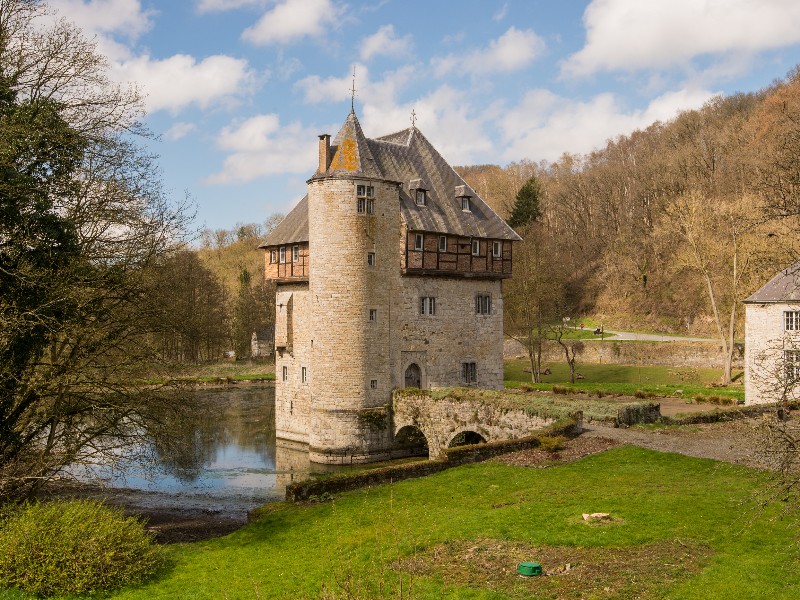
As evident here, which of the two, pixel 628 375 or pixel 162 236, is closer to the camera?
pixel 162 236

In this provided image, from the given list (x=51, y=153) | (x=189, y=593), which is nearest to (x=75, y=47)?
(x=51, y=153)

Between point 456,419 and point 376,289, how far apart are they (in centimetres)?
600

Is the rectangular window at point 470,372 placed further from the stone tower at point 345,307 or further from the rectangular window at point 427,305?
the stone tower at point 345,307

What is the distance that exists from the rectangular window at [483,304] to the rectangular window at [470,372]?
7.66 feet

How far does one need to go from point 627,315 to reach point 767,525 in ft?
162

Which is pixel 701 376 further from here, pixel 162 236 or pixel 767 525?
pixel 162 236

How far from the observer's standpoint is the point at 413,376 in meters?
28.8

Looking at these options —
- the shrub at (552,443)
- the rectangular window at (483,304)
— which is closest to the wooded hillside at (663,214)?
the rectangular window at (483,304)

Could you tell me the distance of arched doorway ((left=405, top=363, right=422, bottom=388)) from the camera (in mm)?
28641

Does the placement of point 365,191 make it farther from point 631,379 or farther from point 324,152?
point 631,379


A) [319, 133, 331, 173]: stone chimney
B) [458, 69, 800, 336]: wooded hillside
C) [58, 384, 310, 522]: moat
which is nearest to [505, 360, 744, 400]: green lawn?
[458, 69, 800, 336]: wooded hillside

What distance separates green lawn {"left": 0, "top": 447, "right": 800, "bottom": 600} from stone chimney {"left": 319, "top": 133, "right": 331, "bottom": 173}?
14418 mm

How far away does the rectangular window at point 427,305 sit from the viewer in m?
28.9

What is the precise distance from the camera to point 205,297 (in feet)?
Result: 177
